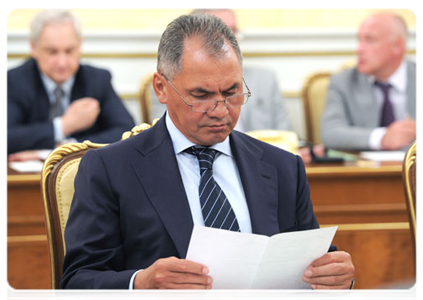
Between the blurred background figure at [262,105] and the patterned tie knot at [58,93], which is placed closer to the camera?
the patterned tie knot at [58,93]

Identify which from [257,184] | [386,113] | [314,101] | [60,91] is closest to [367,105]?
[386,113]

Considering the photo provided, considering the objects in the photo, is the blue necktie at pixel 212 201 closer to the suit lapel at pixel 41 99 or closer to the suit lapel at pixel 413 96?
the suit lapel at pixel 41 99

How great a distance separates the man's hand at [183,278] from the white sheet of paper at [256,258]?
19 mm

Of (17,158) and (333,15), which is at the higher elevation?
(333,15)

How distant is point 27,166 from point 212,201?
1588 millimetres

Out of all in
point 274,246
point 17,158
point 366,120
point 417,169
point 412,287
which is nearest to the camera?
point 412,287

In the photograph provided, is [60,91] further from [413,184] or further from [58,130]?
[413,184]

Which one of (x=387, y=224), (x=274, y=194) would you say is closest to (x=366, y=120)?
(x=387, y=224)

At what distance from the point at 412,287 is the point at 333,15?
470 cm

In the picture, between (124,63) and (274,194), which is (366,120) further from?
(274,194)

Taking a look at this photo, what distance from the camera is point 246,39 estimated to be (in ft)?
16.4

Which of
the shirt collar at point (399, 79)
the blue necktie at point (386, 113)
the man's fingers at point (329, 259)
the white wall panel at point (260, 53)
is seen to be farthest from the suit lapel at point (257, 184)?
the white wall panel at point (260, 53)

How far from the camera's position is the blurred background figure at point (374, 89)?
4105 mm

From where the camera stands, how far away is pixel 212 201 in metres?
1.67
